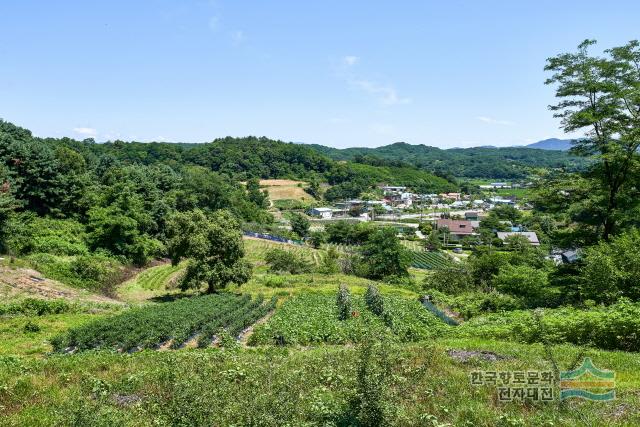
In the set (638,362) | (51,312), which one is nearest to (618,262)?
(638,362)

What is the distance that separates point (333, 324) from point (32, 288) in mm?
20024

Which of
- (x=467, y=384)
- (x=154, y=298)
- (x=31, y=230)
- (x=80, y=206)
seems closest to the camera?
(x=467, y=384)

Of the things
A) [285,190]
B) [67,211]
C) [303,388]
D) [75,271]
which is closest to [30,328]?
[75,271]

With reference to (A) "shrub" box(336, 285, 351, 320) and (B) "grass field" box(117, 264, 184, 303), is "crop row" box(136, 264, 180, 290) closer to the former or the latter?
(B) "grass field" box(117, 264, 184, 303)

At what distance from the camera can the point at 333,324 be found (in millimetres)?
20312

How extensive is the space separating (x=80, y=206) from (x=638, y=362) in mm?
50339

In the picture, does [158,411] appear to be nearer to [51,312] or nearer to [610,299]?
[610,299]

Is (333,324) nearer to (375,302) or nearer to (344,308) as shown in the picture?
(344,308)

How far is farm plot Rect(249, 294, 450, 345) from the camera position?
1815 centimetres

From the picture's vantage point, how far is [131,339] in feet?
53.9

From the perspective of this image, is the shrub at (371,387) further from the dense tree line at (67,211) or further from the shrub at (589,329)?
the dense tree line at (67,211)

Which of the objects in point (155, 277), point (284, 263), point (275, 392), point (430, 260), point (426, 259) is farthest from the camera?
point (426, 259)

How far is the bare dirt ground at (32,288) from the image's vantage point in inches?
1003

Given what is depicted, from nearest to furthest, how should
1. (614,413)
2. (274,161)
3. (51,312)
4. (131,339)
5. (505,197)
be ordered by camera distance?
(614,413) < (131,339) < (51,312) < (274,161) < (505,197)
